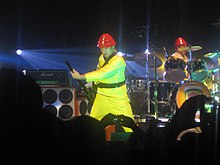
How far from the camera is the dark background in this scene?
947 centimetres

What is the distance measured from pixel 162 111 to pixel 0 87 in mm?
7674

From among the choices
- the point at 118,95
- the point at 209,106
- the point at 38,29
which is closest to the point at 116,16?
the point at 38,29

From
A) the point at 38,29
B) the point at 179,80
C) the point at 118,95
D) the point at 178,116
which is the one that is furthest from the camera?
the point at 38,29

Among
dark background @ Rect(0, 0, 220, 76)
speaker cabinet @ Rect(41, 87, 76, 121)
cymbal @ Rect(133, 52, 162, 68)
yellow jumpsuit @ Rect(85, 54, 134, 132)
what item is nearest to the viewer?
yellow jumpsuit @ Rect(85, 54, 134, 132)

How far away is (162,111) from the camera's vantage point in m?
8.30

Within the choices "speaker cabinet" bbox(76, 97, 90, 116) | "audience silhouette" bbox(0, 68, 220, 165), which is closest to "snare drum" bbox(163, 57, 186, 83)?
"speaker cabinet" bbox(76, 97, 90, 116)

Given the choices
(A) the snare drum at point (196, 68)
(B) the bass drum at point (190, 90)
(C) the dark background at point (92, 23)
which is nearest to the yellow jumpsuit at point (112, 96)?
(B) the bass drum at point (190, 90)

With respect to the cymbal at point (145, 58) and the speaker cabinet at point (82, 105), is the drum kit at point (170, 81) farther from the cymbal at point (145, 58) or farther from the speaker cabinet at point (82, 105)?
the speaker cabinet at point (82, 105)

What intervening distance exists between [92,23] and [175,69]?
12.0 feet

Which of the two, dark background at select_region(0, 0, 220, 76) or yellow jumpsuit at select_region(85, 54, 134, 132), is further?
dark background at select_region(0, 0, 220, 76)

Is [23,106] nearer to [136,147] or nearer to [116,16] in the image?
[136,147]

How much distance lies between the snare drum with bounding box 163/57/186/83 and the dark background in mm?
1598

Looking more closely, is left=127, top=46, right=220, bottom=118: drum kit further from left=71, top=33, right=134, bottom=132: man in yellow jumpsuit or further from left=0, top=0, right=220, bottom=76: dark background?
left=71, top=33, right=134, bottom=132: man in yellow jumpsuit

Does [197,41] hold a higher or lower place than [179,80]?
higher
